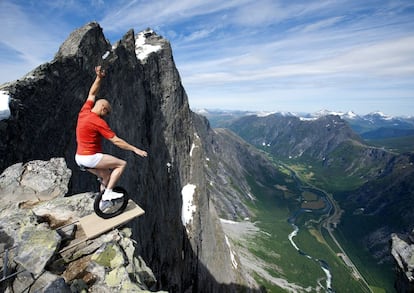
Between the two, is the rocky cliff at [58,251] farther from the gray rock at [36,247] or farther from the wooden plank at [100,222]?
the wooden plank at [100,222]

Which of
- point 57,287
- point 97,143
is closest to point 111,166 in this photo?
point 97,143

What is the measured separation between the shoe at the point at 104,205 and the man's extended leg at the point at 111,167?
0.24m

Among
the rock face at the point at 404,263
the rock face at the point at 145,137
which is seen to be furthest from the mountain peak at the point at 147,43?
the rock face at the point at 404,263

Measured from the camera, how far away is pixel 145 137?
64.8 meters

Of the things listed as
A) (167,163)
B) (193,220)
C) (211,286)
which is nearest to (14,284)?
(167,163)

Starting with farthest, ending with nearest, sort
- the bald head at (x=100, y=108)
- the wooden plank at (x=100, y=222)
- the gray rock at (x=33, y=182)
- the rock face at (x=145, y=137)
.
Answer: the rock face at (x=145, y=137) < the gray rock at (x=33, y=182) < the bald head at (x=100, y=108) < the wooden plank at (x=100, y=222)

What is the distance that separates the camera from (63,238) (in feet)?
44.3

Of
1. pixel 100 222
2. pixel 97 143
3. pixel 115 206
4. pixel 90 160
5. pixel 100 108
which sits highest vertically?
pixel 100 108

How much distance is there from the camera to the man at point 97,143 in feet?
45.1

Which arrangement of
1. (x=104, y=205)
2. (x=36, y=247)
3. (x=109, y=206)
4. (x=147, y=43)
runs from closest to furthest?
1. (x=36, y=247)
2. (x=104, y=205)
3. (x=109, y=206)
4. (x=147, y=43)

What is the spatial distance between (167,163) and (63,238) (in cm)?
6173

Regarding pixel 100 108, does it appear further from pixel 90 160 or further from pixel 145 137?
pixel 145 137

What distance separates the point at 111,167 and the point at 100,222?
2708 millimetres

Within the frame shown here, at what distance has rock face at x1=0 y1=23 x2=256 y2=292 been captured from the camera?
27797 mm
